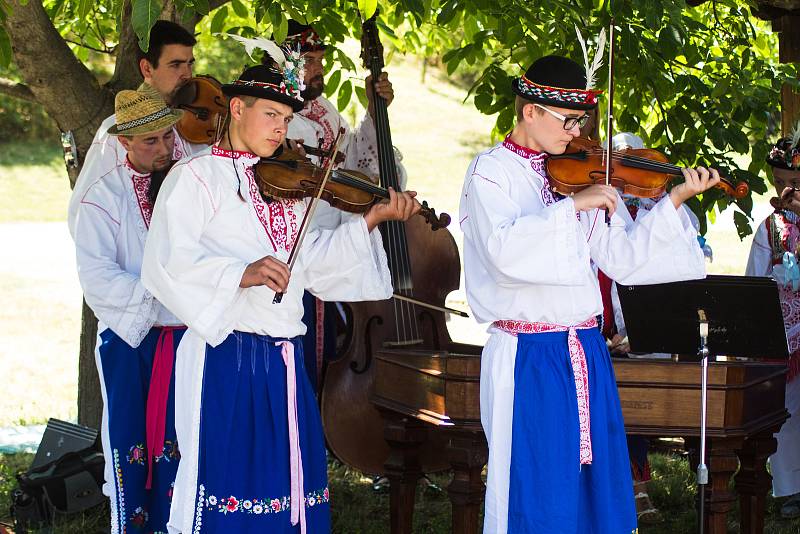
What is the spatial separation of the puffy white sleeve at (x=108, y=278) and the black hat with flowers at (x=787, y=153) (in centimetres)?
265

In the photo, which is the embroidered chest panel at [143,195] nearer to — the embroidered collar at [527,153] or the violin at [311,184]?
the violin at [311,184]

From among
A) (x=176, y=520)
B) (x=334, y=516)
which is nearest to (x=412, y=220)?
(x=334, y=516)

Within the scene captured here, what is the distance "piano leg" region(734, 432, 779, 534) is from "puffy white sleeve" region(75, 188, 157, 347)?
7.50 feet

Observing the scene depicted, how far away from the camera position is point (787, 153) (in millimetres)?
4797

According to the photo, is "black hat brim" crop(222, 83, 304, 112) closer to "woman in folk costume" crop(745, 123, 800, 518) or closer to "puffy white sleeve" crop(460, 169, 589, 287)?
"puffy white sleeve" crop(460, 169, 589, 287)

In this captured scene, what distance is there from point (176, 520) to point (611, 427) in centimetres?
134

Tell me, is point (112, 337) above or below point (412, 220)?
below

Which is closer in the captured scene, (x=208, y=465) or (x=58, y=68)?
(x=208, y=465)

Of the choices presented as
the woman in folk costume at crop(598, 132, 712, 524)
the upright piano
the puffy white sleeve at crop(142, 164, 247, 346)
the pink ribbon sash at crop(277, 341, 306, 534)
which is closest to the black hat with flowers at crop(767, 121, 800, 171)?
the woman in folk costume at crop(598, 132, 712, 524)

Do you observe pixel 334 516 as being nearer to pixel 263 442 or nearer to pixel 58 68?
pixel 263 442

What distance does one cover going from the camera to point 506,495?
3410 mm

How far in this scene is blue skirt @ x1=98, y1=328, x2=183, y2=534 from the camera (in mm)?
4168

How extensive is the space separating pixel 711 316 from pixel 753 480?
742mm

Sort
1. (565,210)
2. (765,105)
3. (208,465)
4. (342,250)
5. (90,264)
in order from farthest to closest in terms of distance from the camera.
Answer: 1. (765,105)
2. (90,264)
3. (342,250)
4. (208,465)
5. (565,210)
